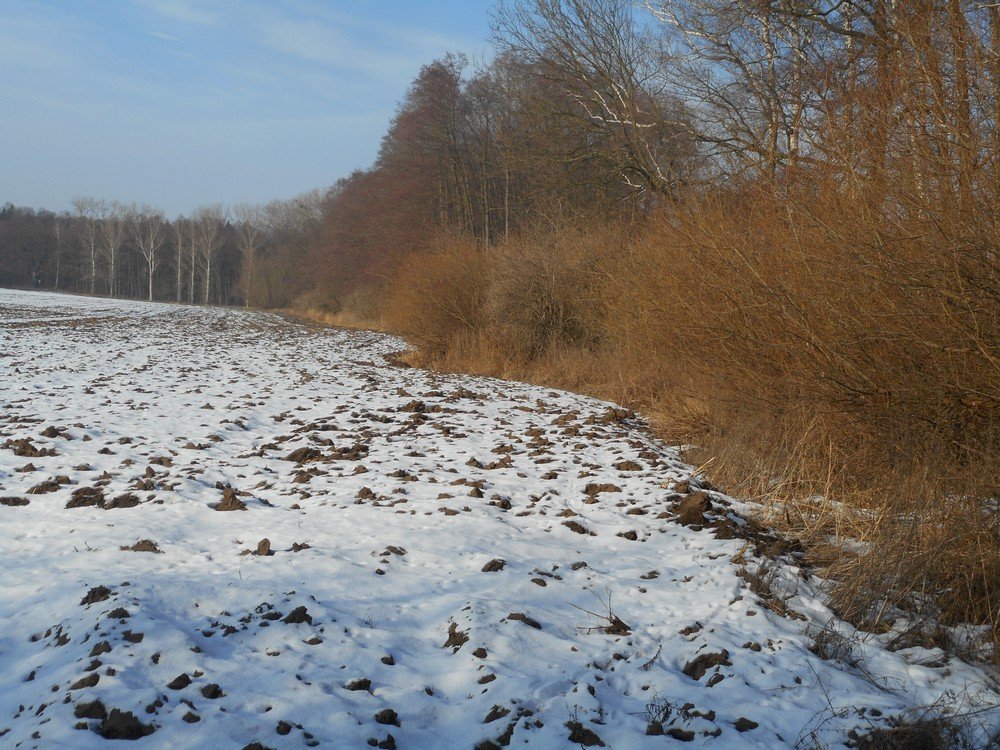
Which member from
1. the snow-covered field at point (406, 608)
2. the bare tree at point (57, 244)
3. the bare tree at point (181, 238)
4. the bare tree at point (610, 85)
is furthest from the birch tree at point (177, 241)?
the snow-covered field at point (406, 608)

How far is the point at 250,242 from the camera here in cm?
8144

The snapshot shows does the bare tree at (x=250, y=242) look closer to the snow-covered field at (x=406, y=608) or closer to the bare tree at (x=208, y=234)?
the bare tree at (x=208, y=234)

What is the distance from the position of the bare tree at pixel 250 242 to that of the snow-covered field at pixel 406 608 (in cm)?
6838

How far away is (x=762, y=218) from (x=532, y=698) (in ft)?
15.5

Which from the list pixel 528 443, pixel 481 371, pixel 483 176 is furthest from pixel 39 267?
pixel 528 443

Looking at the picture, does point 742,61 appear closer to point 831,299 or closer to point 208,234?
point 831,299

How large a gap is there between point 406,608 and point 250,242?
83.7 meters

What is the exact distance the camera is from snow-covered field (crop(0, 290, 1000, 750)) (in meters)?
2.87

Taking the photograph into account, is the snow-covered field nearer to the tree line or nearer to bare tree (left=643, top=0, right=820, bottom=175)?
bare tree (left=643, top=0, right=820, bottom=175)

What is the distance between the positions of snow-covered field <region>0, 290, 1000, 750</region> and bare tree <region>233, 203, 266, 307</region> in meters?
68.4

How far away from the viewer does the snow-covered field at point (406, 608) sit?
2873 mm

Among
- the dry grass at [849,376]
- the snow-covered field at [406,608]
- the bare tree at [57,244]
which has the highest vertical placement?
the bare tree at [57,244]

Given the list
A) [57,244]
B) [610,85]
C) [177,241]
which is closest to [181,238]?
[177,241]

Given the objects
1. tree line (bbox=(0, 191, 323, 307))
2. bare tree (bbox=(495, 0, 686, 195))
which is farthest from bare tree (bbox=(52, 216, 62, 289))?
bare tree (bbox=(495, 0, 686, 195))
